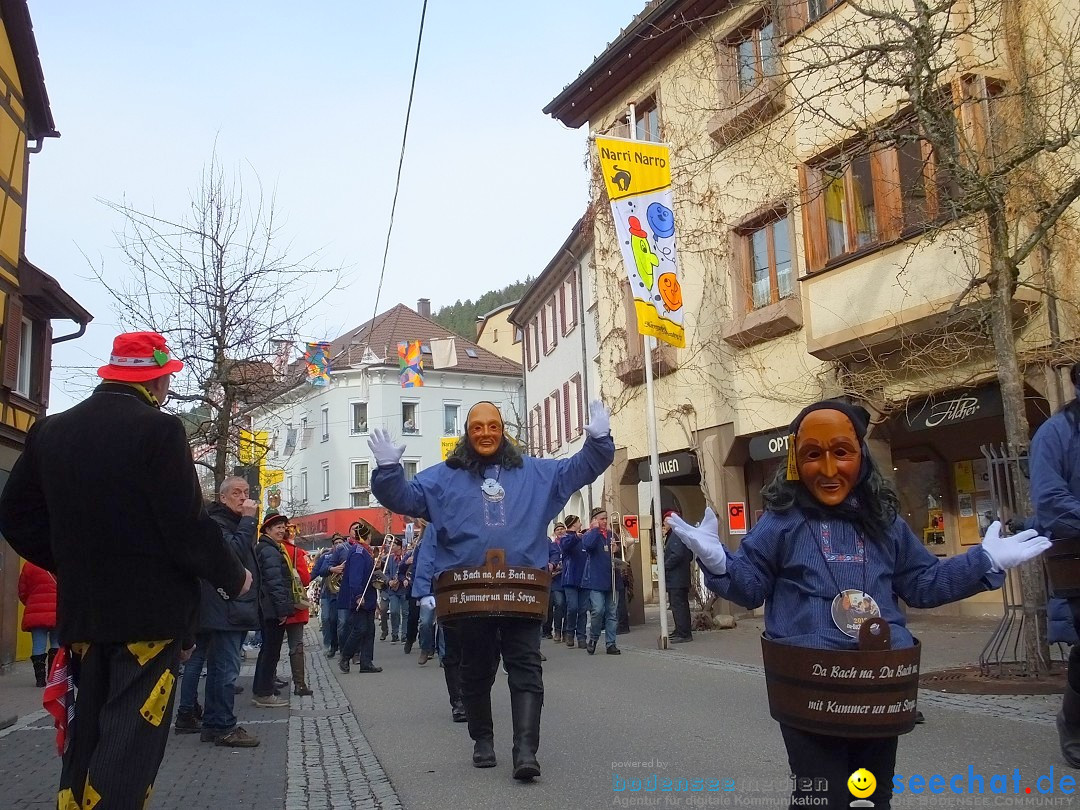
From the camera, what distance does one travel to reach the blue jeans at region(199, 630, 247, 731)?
7234 millimetres

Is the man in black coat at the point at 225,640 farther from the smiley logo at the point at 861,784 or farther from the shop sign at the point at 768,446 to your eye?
the shop sign at the point at 768,446

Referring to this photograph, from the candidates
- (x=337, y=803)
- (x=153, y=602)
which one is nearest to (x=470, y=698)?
(x=337, y=803)

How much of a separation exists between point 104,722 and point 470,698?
2615mm

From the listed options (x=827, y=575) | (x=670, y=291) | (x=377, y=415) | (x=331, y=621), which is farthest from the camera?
(x=377, y=415)

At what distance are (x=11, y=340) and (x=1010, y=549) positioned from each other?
17322 mm

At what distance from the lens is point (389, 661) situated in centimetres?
1480

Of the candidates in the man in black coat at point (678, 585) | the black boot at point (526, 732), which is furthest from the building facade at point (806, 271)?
the black boot at point (526, 732)

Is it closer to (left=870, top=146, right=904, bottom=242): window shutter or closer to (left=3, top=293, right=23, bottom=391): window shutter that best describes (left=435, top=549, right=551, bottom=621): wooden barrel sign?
(left=870, top=146, right=904, bottom=242): window shutter

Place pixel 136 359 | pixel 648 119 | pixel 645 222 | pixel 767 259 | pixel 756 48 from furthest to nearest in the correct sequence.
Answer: pixel 648 119
pixel 767 259
pixel 756 48
pixel 645 222
pixel 136 359

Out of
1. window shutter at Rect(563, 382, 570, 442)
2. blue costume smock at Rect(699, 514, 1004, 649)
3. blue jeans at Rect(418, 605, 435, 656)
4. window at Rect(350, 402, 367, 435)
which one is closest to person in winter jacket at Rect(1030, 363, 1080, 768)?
blue costume smock at Rect(699, 514, 1004, 649)

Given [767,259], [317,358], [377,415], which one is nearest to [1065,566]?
[767,259]

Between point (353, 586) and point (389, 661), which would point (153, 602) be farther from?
point (389, 661)

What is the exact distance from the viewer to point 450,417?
60.3m

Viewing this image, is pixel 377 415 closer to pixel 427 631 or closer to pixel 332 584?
pixel 332 584
